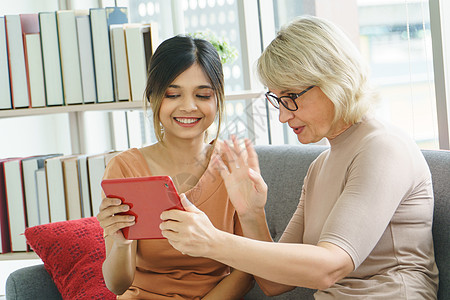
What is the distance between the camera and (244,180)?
1.45 m

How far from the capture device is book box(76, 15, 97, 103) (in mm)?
2400

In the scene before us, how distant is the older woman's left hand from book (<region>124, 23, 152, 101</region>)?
1.19 m

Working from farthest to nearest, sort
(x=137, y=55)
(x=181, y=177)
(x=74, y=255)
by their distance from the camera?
(x=137, y=55) → (x=74, y=255) → (x=181, y=177)

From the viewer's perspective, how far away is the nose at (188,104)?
164cm

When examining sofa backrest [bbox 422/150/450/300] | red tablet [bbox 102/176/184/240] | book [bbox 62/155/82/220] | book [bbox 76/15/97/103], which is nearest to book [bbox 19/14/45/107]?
book [bbox 76/15/97/103]

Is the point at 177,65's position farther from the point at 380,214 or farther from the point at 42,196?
the point at 42,196

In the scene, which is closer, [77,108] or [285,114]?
[285,114]

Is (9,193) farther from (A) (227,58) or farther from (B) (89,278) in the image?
(A) (227,58)

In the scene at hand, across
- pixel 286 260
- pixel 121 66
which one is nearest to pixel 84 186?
pixel 121 66

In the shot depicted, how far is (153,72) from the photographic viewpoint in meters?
1.66

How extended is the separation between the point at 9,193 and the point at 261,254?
1646 millimetres

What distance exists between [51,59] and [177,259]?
1197 mm

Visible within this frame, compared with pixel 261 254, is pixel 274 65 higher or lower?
higher

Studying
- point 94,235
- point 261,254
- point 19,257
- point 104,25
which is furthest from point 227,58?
point 261,254
